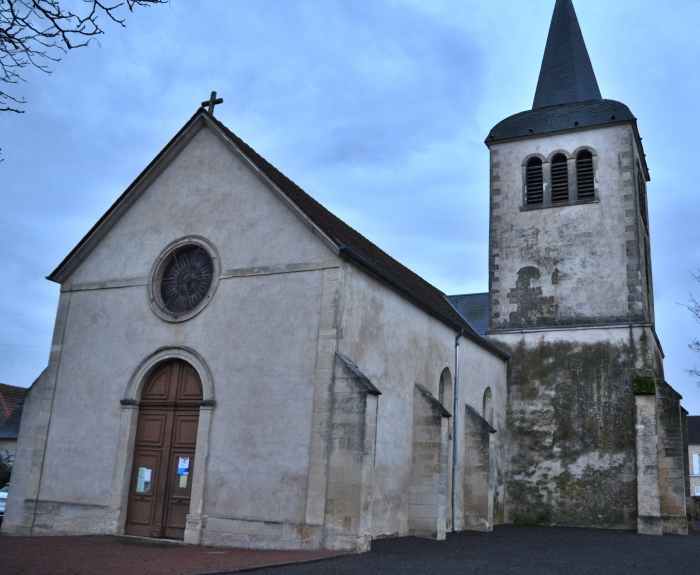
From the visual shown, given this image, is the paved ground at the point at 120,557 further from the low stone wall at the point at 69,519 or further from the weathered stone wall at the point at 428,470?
the weathered stone wall at the point at 428,470

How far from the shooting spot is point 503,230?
2345 centimetres

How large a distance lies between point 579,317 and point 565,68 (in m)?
9.53

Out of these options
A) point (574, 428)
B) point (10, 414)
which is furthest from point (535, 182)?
point (10, 414)

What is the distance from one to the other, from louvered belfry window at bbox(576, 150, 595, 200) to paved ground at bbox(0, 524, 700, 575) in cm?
1108

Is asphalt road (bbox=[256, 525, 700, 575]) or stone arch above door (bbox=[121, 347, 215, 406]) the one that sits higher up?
stone arch above door (bbox=[121, 347, 215, 406])

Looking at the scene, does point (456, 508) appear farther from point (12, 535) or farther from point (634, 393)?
point (12, 535)

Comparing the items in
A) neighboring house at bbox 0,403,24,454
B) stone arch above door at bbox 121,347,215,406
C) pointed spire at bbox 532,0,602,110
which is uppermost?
pointed spire at bbox 532,0,602,110

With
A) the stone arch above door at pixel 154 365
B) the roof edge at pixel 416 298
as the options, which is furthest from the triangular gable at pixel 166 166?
the stone arch above door at pixel 154 365

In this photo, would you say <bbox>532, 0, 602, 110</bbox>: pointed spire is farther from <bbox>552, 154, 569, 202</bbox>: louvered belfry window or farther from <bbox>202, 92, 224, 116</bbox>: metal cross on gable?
<bbox>202, 92, 224, 116</bbox>: metal cross on gable

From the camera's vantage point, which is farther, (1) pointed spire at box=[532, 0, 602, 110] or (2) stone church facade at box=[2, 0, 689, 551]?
(1) pointed spire at box=[532, 0, 602, 110]

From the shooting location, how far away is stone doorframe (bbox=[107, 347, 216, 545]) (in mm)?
12781

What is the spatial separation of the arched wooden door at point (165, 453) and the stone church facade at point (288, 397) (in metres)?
0.04

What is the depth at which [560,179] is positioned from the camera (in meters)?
23.1

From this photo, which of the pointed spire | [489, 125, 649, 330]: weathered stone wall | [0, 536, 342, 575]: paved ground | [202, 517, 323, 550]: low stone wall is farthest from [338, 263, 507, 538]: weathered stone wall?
the pointed spire
